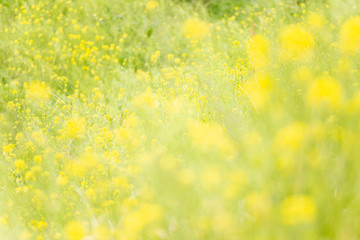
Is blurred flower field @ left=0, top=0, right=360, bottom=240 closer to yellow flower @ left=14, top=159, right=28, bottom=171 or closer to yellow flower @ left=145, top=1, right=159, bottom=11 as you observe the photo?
yellow flower @ left=14, top=159, right=28, bottom=171

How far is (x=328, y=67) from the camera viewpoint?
2.18 meters

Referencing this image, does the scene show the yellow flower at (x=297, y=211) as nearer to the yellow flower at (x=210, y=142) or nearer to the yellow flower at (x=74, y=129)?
the yellow flower at (x=210, y=142)

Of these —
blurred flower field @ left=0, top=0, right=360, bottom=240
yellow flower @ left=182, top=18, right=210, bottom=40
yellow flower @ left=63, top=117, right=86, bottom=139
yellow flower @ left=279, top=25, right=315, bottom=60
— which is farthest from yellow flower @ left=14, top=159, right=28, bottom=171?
yellow flower @ left=182, top=18, right=210, bottom=40

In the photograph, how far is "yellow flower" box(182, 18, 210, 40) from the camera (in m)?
3.99

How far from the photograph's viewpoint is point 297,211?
117 cm

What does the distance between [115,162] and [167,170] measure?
85 centimetres

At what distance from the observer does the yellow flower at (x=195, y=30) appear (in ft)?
13.1

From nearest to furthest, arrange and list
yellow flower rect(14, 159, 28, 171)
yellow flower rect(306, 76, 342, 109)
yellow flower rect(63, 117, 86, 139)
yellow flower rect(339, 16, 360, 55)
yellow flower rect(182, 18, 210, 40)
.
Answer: yellow flower rect(306, 76, 342, 109), yellow flower rect(339, 16, 360, 55), yellow flower rect(14, 159, 28, 171), yellow flower rect(63, 117, 86, 139), yellow flower rect(182, 18, 210, 40)

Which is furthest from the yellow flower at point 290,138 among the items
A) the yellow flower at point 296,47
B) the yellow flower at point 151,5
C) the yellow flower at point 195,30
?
the yellow flower at point 151,5

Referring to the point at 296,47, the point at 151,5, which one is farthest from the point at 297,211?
the point at 151,5

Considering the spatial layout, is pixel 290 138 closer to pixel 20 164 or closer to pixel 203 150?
pixel 203 150

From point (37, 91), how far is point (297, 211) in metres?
3.14

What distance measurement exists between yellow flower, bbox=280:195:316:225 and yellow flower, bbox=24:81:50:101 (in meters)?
2.82

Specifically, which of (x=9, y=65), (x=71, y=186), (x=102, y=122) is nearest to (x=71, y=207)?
(x=71, y=186)
